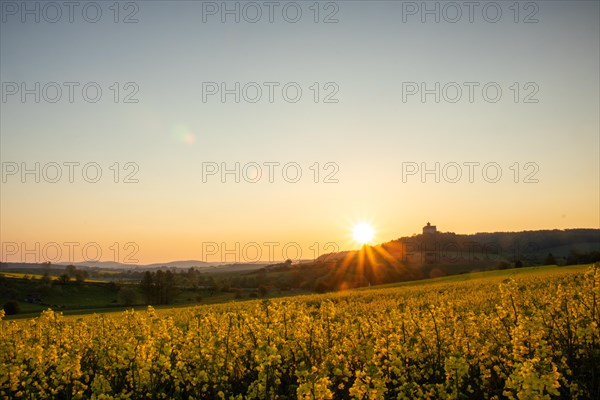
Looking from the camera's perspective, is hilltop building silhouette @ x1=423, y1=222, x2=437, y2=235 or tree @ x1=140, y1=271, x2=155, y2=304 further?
hilltop building silhouette @ x1=423, y1=222, x2=437, y2=235

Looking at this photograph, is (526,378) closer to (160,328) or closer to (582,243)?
(160,328)

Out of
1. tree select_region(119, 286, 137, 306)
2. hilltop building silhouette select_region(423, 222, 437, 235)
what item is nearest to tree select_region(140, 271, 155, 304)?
tree select_region(119, 286, 137, 306)

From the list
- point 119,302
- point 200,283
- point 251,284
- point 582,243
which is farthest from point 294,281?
point 582,243

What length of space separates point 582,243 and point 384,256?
81711mm

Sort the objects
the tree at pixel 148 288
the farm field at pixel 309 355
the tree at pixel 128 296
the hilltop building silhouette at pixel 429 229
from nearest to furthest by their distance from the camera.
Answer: the farm field at pixel 309 355, the tree at pixel 128 296, the tree at pixel 148 288, the hilltop building silhouette at pixel 429 229

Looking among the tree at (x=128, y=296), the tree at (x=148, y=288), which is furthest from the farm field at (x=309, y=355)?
the tree at (x=128, y=296)

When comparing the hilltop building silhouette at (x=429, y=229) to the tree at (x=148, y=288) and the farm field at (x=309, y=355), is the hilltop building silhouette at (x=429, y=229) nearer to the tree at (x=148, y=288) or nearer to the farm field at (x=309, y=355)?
the tree at (x=148, y=288)

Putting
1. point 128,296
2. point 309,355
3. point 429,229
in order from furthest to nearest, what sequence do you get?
point 429,229, point 128,296, point 309,355

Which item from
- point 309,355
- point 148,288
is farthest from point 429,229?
point 309,355

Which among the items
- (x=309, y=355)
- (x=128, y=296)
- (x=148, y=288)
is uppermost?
(x=309, y=355)

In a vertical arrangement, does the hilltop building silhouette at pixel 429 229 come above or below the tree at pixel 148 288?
above

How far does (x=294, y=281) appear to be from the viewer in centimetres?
11031

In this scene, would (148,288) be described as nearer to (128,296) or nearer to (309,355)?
(128,296)

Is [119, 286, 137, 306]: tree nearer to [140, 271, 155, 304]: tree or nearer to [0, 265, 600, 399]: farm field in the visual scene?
[140, 271, 155, 304]: tree
